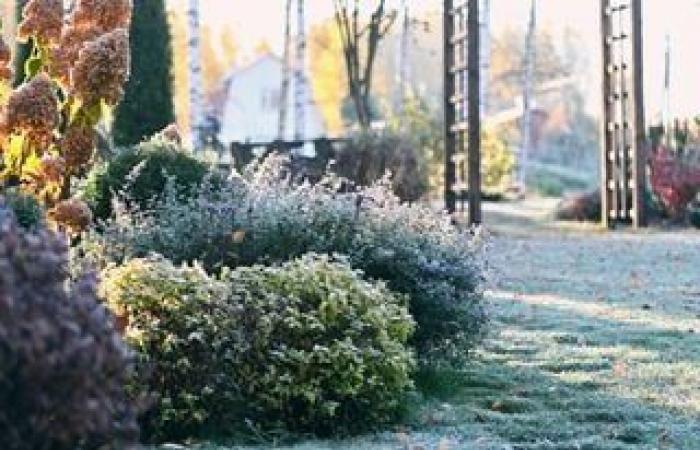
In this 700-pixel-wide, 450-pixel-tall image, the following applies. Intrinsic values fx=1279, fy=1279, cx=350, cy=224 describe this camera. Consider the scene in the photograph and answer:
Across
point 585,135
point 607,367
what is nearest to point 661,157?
point 607,367

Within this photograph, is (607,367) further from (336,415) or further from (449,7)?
(449,7)

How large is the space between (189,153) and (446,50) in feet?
22.8

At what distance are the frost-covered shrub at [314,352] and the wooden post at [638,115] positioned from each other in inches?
421

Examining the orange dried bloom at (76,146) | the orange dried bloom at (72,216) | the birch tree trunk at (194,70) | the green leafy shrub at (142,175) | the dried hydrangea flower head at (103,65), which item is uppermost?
the birch tree trunk at (194,70)

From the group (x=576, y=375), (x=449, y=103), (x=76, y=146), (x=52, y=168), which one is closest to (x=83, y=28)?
(x=76, y=146)

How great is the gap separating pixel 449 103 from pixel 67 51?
29.1 feet

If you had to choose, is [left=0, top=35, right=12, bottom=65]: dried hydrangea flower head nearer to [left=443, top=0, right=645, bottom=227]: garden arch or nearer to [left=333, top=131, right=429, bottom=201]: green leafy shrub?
[left=443, top=0, right=645, bottom=227]: garden arch

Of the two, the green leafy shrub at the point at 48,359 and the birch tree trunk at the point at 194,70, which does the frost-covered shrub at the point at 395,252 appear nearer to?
the green leafy shrub at the point at 48,359

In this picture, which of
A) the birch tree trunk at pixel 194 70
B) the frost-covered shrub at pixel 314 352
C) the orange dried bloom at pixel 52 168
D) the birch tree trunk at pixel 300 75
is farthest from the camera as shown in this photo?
the birch tree trunk at pixel 300 75

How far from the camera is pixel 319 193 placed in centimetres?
612

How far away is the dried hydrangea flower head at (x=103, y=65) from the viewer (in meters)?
5.57

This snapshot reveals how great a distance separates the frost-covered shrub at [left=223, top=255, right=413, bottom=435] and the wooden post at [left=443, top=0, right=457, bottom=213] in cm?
939

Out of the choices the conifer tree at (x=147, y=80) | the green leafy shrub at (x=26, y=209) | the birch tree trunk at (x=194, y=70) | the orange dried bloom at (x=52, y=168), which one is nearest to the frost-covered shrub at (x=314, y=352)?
the green leafy shrub at (x=26, y=209)

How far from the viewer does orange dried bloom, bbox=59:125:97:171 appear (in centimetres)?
607
